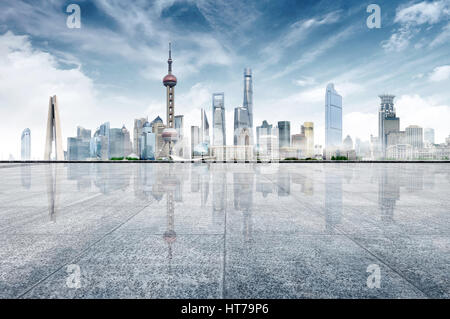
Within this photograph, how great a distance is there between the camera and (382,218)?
5434 millimetres

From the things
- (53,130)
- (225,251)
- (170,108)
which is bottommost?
(225,251)

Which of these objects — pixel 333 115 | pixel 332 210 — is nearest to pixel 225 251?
pixel 332 210

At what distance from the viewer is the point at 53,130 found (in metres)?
78.6

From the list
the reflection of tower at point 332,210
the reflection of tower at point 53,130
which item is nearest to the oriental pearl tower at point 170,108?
the reflection of tower at point 53,130

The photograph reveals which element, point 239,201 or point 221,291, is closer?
point 221,291

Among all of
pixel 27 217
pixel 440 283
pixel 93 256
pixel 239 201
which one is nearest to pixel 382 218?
pixel 440 283

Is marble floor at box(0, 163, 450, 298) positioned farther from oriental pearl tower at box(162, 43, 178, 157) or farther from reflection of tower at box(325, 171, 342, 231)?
oriental pearl tower at box(162, 43, 178, 157)

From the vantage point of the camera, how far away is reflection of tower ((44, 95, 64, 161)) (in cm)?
7619

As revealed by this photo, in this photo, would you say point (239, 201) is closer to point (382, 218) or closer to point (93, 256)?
point (382, 218)

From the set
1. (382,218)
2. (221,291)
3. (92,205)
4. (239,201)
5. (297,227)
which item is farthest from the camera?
(239,201)

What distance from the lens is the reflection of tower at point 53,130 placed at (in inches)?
3000

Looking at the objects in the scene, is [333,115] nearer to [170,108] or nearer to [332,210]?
[170,108]

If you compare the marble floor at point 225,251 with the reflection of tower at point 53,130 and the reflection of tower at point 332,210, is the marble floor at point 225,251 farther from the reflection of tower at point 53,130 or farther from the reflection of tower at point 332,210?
the reflection of tower at point 53,130
